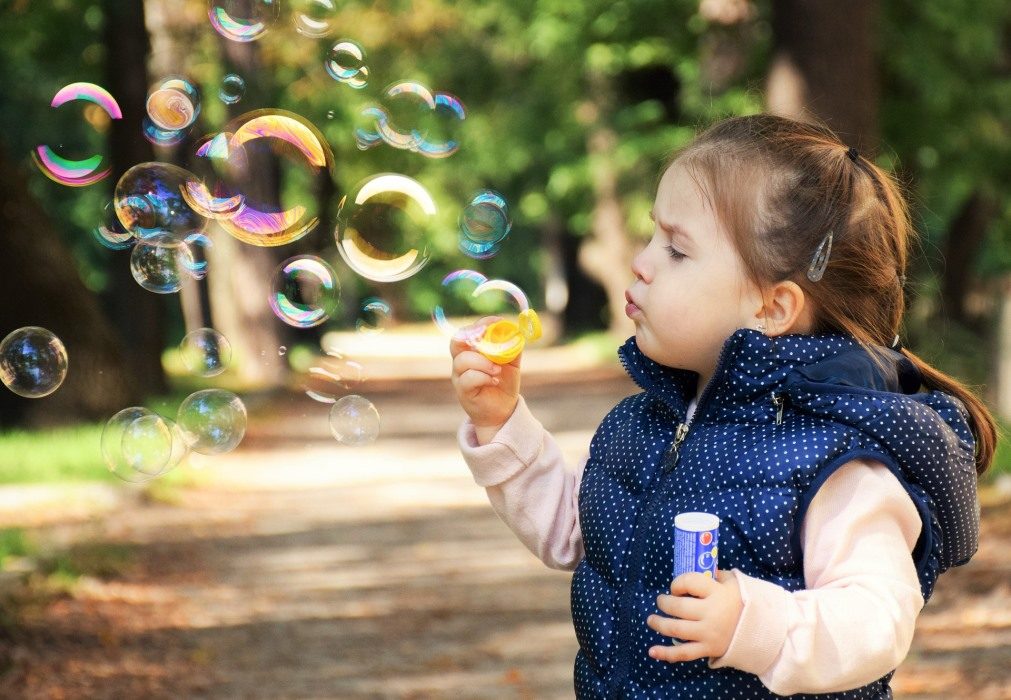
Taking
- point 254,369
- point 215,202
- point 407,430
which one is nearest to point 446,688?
point 215,202

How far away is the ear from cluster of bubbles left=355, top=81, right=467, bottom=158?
219 centimetres

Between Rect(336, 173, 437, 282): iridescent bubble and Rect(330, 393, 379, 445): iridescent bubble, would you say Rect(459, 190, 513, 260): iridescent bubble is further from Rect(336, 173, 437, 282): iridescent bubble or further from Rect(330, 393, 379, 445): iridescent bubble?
Rect(330, 393, 379, 445): iridescent bubble

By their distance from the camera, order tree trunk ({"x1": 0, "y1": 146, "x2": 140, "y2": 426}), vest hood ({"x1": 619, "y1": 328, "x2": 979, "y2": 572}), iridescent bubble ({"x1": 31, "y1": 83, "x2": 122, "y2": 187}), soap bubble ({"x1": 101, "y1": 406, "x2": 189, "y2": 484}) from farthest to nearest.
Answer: tree trunk ({"x1": 0, "y1": 146, "x2": 140, "y2": 426}) → iridescent bubble ({"x1": 31, "y1": 83, "x2": 122, "y2": 187}) → soap bubble ({"x1": 101, "y1": 406, "x2": 189, "y2": 484}) → vest hood ({"x1": 619, "y1": 328, "x2": 979, "y2": 572})

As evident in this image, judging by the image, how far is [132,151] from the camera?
504 inches

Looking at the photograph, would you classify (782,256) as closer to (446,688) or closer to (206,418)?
(206,418)

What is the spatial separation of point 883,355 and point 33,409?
33.2 feet

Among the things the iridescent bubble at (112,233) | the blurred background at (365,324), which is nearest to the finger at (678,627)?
the blurred background at (365,324)

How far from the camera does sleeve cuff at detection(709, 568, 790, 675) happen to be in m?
1.94

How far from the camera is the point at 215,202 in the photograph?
14.8 ft

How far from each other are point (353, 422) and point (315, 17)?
5.32ft

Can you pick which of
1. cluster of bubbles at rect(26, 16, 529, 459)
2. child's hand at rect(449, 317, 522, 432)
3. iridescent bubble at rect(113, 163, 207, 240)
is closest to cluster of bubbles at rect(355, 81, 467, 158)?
cluster of bubbles at rect(26, 16, 529, 459)

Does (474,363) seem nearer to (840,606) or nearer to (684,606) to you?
(684,606)

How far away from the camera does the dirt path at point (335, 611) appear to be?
514 centimetres

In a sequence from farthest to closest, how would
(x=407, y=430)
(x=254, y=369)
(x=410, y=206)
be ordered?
(x=254, y=369)
(x=407, y=430)
(x=410, y=206)
